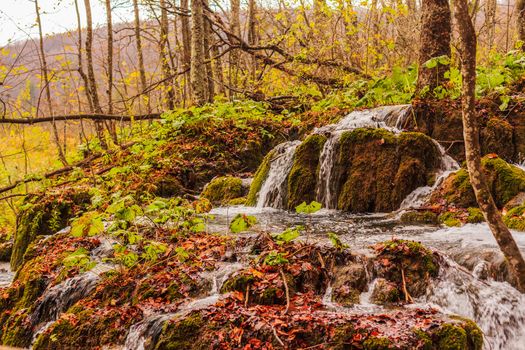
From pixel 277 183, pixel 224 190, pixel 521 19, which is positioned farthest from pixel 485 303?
pixel 521 19

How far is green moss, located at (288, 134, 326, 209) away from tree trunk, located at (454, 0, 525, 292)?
4.32 meters

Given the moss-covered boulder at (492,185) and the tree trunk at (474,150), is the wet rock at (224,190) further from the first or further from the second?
the tree trunk at (474,150)

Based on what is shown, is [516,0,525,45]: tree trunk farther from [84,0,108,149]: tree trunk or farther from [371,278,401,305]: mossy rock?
[84,0,108,149]: tree trunk

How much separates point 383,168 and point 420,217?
1.17 meters

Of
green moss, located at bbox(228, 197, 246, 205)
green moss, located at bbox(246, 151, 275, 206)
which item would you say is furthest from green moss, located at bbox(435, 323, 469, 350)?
green moss, located at bbox(228, 197, 246, 205)

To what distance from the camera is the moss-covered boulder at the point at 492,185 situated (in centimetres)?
582

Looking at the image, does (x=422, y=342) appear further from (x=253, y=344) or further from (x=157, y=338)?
(x=157, y=338)

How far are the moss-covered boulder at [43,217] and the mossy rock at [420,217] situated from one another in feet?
17.8

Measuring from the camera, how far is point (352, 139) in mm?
7359

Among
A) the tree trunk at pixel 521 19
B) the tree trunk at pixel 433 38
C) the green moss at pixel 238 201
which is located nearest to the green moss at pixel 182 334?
the green moss at pixel 238 201

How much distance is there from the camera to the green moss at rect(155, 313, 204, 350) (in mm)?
3359

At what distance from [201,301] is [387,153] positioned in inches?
169

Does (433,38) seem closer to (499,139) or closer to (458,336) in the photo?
(499,139)

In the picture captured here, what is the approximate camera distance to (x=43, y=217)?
25.1 ft
